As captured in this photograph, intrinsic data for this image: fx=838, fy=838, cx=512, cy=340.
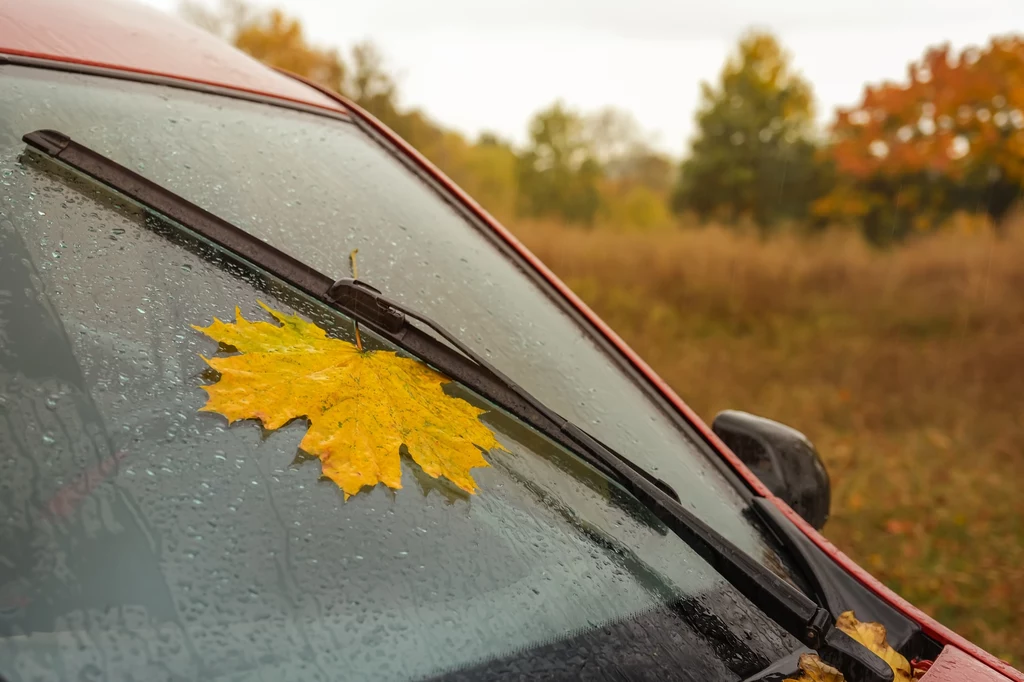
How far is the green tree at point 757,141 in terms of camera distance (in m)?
26.6

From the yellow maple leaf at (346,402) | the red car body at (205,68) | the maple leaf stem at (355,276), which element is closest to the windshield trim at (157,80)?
the red car body at (205,68)

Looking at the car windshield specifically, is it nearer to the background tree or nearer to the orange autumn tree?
the orange autumn tree

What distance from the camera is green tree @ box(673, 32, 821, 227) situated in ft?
87.1

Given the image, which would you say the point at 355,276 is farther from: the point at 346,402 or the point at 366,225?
the point at 346,402

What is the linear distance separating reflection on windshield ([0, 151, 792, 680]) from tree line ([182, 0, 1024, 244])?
16.6 m

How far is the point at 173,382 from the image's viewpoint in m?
0.96

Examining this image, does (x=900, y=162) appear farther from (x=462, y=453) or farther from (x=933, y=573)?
(x=462, y=453)

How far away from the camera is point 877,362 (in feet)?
30.8

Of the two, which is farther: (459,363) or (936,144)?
(936,144)

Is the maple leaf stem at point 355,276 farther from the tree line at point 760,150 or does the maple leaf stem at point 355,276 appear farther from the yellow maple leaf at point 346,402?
the tree line at point 760,150

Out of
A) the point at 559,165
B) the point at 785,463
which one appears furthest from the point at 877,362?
the point at 559,165

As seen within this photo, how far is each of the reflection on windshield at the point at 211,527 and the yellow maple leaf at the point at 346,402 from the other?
20 millimetres

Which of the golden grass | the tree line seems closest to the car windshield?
the golden grass

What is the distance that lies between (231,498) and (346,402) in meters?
0.20
